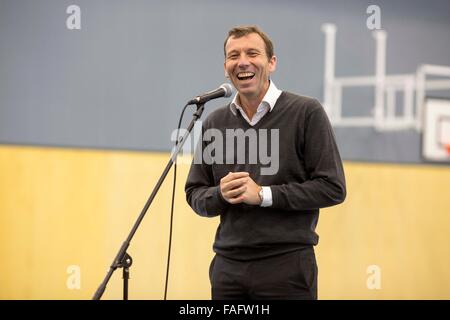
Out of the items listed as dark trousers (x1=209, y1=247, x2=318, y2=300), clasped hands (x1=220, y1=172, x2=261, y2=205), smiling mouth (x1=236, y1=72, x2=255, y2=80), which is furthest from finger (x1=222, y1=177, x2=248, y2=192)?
smiling mouth (x1=236, y1=72, x2=255, y2=80)

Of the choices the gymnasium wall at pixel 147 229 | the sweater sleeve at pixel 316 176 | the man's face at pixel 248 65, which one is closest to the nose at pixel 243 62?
the man's face at pixel 248 65

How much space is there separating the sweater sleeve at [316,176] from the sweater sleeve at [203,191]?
20 cm

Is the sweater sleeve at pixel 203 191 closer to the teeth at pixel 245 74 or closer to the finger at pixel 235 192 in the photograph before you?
the finger at pixel 235 192

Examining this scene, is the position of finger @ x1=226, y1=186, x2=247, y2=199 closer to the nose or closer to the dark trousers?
the dark trousers

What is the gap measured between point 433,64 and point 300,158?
3007 mm

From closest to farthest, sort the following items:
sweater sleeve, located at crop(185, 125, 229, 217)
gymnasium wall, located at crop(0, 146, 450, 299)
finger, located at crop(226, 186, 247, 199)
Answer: finger, located at crop(226, 186, 247, 199) < sweater sleeve, located at crop(185, 125, 229, 217) < gymnasium wall, located at crop(0, 146, 450, 299)

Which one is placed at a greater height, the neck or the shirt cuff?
the neck

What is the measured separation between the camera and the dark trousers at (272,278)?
193cm

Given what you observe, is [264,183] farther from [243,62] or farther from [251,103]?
[243,62]

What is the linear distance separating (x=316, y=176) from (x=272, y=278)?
338mm

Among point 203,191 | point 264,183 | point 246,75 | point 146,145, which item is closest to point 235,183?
point 264,183

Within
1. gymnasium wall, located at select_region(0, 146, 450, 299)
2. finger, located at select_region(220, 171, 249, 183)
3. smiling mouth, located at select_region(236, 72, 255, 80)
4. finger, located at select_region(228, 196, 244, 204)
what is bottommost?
gymnasium wall, located at select_region(0, 146, 450, 299)

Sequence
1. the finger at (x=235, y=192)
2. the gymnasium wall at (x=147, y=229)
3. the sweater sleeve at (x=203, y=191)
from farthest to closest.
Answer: the gymnasium wall at (x=147, y=229) → the sweater sleeve at (x=203, y=191) → the finger at (x=235, y=192)

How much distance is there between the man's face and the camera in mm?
2111
